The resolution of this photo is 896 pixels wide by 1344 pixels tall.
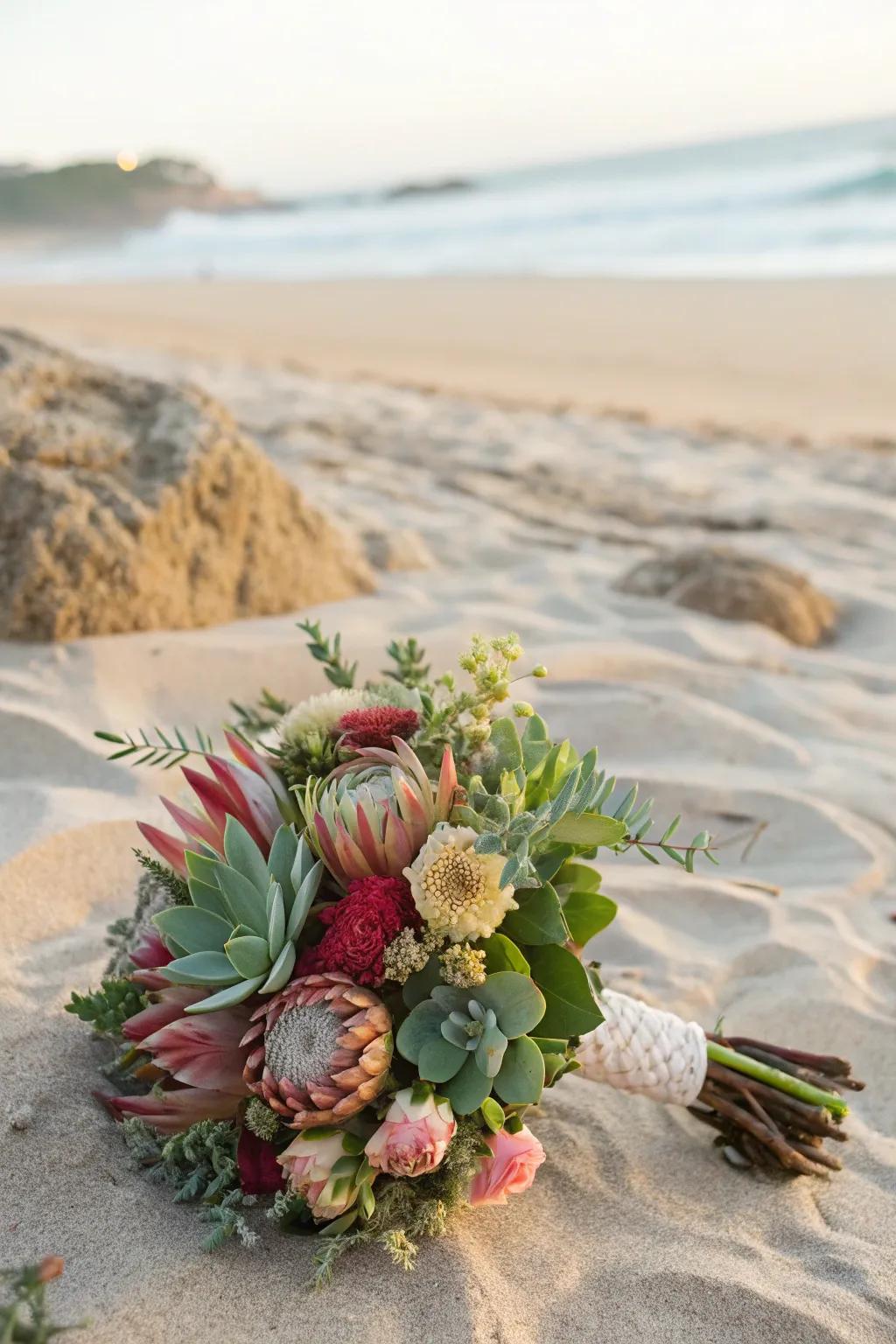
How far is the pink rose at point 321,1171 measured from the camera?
1223 millimetres

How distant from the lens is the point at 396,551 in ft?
13.1

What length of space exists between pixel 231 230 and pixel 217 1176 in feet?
103

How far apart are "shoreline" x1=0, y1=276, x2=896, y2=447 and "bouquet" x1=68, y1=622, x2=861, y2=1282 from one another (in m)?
5.49

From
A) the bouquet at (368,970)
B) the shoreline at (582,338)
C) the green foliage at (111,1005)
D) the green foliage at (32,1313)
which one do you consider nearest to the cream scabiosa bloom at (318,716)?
the bouquet at (368,970)

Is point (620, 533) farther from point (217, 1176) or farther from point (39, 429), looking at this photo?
point (217, 1176)

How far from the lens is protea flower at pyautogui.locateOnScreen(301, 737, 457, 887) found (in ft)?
4.23

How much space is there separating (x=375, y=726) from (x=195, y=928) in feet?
1.01

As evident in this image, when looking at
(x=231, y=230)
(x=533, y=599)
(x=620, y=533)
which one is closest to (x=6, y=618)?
(x=533, y=599)

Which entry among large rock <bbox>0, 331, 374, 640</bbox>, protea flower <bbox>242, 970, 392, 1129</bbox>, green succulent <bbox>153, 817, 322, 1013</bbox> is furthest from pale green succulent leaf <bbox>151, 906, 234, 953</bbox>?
large rock <bbox>0, 331, 374, 640</bbox>

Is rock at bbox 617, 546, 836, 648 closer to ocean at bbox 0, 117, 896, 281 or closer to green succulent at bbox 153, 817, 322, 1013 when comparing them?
green succulent at bbox 153, 817, 322, 1013

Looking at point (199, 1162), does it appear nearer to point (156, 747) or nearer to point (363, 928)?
point (363, 928)

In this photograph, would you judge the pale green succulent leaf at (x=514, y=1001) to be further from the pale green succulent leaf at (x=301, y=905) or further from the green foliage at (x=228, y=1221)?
the green foliage at (x=228, y=1221)

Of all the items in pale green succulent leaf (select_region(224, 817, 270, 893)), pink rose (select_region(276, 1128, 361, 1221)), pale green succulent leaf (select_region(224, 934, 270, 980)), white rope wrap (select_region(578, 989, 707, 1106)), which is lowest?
white rope wrap (select_region(578, 989, 707, 1106))

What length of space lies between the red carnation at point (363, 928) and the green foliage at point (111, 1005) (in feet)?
0.98
